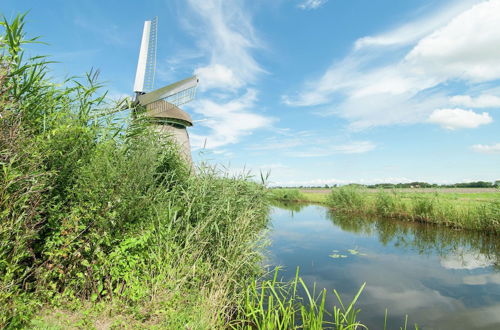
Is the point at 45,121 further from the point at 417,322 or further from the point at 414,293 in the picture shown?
the point at 414,293

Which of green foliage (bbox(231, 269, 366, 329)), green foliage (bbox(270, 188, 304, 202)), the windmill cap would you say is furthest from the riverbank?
green foliage (bbox(270, 188, 304, 202))

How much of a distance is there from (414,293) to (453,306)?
796 millimetres

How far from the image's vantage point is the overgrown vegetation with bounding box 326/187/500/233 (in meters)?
11.1

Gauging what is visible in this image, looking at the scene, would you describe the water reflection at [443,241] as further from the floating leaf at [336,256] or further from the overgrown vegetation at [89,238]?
the overgrown vegetation at [89,238]

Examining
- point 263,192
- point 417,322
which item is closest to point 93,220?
point 263,192

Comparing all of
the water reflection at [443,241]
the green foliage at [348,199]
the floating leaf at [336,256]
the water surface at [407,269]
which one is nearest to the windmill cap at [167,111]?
the water surface at [407,269]

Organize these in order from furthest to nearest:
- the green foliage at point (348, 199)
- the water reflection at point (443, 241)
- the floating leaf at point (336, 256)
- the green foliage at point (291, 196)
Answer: the green foliage at point (291, 196) < the green foliage at point (348, 199) < the floating leaf at point (336, 256) < the water reflection at point (443, 241)

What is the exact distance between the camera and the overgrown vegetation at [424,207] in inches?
435

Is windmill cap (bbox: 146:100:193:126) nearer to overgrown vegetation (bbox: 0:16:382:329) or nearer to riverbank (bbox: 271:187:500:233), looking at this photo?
riverbank (bbox: 271:187:500:233)

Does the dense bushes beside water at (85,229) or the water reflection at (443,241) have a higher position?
the dense bushes beside water at (85,229)

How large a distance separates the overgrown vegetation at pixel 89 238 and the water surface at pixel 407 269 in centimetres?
240

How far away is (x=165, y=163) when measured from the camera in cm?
639

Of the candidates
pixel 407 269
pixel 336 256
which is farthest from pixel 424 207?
pixel 336 256

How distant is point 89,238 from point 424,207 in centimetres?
1596
